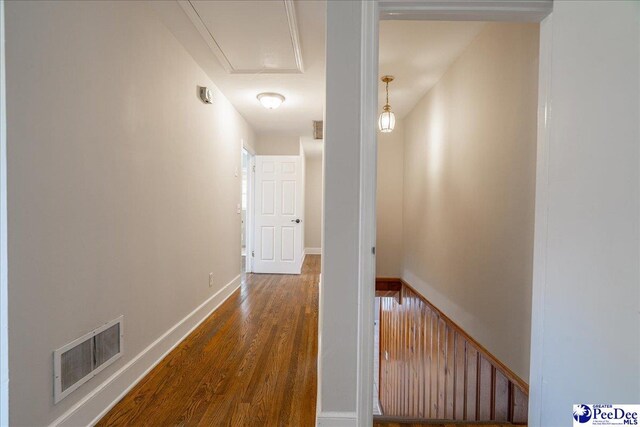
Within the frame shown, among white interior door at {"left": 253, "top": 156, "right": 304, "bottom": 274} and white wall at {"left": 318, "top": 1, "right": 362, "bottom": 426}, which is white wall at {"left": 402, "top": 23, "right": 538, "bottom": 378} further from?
white interior door at {"left": 253, "top": 156, "right": 304, "bottom": 274}

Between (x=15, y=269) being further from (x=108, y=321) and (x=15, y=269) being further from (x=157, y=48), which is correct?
(x=157, y=48)

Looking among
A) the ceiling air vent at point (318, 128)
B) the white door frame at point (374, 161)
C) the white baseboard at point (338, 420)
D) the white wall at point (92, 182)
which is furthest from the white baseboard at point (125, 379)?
the ceiling air vent at point (318, 128)

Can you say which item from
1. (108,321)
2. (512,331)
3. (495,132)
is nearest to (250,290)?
(108,321)

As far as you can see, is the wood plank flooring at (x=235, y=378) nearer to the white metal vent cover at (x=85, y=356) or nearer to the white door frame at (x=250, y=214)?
the white metal vent cover at (x=85, y=356)

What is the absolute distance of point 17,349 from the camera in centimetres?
105

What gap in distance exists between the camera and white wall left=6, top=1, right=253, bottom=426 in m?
1.07

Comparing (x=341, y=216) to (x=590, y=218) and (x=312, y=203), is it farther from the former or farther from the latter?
(x=312, y=203)

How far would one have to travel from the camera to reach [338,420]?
1.32 metres

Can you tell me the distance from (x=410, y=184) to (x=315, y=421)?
3.21 metres

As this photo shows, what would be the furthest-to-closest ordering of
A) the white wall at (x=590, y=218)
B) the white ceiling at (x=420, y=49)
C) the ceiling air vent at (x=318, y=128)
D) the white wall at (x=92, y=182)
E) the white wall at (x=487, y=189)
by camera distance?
the ceiling air vent at (x=318, y=128) < the white ceiling at (x=420, y=49) < the white wall at (x=487, y=189) < the white wall at (x=92, y=182) < the white wall at (x=590, y=218)

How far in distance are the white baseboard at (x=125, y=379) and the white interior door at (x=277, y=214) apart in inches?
86.7

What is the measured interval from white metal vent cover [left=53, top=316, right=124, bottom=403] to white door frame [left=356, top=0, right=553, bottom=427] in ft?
4.29

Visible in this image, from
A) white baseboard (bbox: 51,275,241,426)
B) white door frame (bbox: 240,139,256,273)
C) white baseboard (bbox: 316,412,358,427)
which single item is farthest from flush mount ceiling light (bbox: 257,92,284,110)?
white baseboard (bbox: 316,412,358,427)

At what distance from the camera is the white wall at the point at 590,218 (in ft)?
3.00
